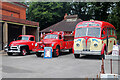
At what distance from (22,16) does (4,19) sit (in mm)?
11616

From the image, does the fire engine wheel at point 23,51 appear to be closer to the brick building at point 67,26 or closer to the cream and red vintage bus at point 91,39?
the cream and red vintage bus at point 91,39

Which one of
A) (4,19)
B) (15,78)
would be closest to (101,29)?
(15,78)

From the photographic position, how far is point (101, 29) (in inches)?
553

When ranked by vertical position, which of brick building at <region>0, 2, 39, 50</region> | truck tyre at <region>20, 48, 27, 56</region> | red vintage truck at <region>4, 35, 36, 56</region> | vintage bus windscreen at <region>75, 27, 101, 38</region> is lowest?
truck tyre at <region>20, 48, 27, 56</region>

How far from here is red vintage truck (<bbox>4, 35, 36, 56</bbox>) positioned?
16.7m

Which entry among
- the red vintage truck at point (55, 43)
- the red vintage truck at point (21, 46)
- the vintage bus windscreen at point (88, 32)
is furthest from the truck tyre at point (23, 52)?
the vintage bus windscreen at point (88, 32)

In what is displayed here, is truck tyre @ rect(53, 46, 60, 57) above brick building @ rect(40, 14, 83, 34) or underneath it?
underneath

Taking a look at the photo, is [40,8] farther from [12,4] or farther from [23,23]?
[23,23]

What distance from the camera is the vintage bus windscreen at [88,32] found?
14031 millimetres

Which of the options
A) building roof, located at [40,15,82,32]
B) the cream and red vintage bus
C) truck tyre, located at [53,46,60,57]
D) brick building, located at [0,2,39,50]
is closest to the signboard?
truck tyre, located at [53,46,60,57]

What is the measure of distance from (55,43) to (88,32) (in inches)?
134

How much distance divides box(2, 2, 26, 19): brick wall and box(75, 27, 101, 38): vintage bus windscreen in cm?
1789

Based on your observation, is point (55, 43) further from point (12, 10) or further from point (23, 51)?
point (12, 10)

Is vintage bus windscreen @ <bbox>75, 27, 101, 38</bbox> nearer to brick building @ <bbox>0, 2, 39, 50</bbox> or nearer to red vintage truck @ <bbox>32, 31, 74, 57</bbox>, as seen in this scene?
red vintage truck @ <bbox>32, 31, 74, 57</bbox>
